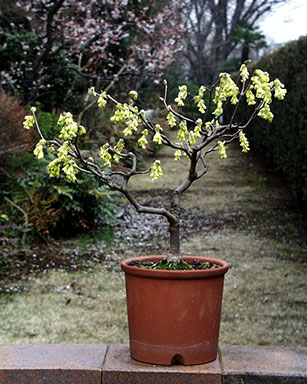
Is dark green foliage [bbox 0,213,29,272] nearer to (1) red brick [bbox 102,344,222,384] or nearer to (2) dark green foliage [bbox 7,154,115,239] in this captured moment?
(2) dark green foliage [bbox 7,154,115,239]

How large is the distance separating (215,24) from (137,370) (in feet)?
56.1

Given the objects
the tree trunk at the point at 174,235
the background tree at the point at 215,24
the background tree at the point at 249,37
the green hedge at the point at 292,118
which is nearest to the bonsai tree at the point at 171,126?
the tree trunk at the point at 174,235

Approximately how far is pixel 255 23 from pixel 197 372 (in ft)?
58.8

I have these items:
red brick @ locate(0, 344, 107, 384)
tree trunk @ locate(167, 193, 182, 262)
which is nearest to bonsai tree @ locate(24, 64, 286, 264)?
tree trunk @ locate(167, 193, 182, 262)

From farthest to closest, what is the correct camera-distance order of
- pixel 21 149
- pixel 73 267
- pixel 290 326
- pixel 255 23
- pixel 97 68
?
pixel 255 23 → pixel 97 68 → pixel 21 149 → pixel 73 267 → pixel 290 326

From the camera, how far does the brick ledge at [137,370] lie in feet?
6.99

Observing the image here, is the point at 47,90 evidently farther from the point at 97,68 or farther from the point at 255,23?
the point at 255,23

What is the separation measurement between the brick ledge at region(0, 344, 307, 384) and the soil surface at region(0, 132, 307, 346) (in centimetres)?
92

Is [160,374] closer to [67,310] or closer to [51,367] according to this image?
[51,367]

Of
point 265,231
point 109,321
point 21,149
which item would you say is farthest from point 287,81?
point 109,321

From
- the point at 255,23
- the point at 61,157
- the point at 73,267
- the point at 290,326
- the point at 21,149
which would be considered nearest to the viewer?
the point at 61,157

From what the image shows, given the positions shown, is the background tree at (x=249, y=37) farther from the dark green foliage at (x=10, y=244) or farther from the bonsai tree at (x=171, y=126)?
the bonsai tree at (x=171, y=126)

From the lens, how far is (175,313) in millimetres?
2119

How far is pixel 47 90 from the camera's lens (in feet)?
29.9
